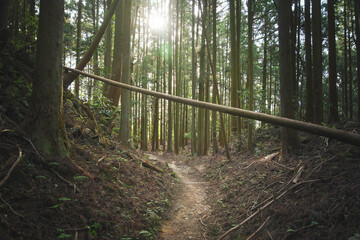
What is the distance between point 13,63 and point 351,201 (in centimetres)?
696

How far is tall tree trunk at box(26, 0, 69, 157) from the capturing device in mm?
3092

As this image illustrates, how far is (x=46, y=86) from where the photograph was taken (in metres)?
3.14

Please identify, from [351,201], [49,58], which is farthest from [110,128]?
[351,201]

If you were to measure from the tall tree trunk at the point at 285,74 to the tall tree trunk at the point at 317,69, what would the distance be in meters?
2.06

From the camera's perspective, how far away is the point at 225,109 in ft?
6.51

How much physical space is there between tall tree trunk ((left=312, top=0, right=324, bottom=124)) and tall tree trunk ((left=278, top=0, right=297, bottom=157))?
6.77 feet

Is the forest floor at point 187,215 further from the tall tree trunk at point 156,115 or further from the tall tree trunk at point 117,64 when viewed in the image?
the tall tree trunk at point 156,115

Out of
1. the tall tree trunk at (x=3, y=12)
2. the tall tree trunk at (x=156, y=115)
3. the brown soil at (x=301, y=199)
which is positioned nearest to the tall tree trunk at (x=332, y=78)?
the brown soil at (x=301, y=199)

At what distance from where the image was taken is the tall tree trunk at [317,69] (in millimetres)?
6840

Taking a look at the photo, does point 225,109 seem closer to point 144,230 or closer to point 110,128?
point 144,230

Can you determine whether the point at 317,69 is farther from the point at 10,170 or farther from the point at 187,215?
the point at 10,170

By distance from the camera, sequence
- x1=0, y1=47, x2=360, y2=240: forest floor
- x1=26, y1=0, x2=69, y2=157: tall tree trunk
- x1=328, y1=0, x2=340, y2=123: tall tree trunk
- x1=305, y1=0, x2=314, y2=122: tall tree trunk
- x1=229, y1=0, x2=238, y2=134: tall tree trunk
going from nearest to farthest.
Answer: x1=0, y1=47, x2=360, y2=240: forest floor, x1=26, y1=0, x2=69, y2=157: tall tree trunk, x1=328, y1=0, x2=340, y2=123: tall tree trunk, x1=305, y1=0, x2=314, y2=122: tall tree trunk, x1=229, y1=0, x2=238, y2=134: tall tree trunk

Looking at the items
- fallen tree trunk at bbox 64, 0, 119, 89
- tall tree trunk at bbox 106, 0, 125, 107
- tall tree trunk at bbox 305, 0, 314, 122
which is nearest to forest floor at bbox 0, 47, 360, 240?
fallen tree trunk at bbox 64, 0, 119, 89

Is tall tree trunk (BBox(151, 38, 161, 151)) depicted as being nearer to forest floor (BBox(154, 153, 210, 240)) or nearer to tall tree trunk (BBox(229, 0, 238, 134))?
tall tree trunk (BBox(229, 0, 238, 134))
